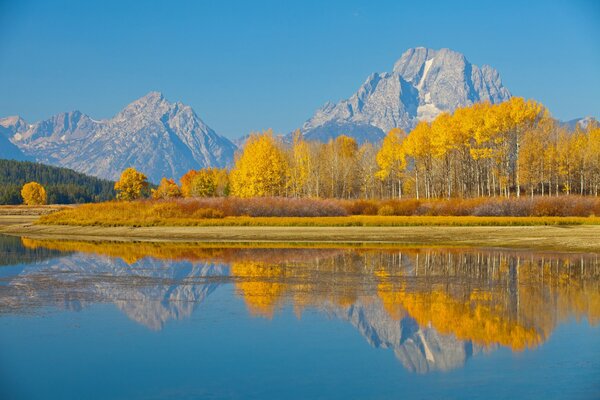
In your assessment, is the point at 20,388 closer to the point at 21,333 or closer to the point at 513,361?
the point at 21,333

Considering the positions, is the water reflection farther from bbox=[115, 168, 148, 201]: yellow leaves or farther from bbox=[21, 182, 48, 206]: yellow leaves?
bbox=[21, 182, 48, 206]: yellow leaves

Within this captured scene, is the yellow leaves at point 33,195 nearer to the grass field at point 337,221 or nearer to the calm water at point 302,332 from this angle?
the grass field at point 337,221

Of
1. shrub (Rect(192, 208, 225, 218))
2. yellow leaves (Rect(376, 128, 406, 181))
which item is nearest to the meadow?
shrub (Rect(192, 208, 225, 218))

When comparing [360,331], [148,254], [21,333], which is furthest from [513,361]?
[148,254]

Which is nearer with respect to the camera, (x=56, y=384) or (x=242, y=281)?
(x=56, y=384)

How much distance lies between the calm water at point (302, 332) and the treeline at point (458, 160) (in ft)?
173

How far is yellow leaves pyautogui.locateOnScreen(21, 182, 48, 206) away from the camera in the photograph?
598ft

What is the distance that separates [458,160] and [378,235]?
53.2m

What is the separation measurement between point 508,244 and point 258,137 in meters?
65.5

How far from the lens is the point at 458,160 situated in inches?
3725

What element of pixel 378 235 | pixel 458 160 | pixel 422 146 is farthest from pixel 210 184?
pixel 378 235

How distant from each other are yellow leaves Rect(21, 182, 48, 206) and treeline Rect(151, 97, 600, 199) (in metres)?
98.8

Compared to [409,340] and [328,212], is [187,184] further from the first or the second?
[409,340]

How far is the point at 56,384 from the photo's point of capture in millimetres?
11672
